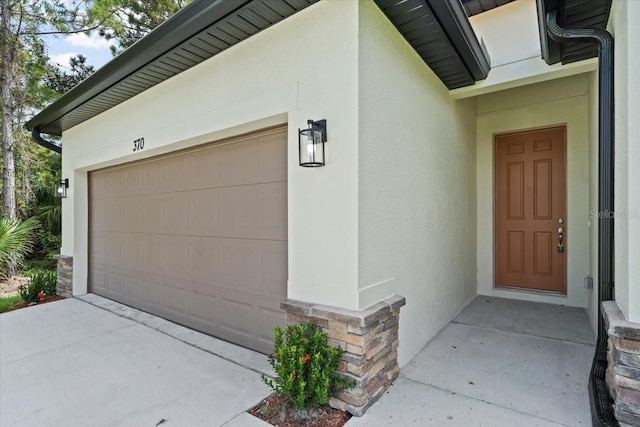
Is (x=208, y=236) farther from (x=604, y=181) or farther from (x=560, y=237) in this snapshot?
(x=560, y=237)

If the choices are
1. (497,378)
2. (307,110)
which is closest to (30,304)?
(307,110)

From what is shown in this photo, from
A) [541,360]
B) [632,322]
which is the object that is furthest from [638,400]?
[541,360]

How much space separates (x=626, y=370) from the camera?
6.13 ft

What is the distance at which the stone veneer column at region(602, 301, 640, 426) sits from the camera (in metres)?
1.84

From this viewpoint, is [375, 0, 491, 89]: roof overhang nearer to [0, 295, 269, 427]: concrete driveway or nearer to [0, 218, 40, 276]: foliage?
[0, 295, 269, 427]: concrete driveway

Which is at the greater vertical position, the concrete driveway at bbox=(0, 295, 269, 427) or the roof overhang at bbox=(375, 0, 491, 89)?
the roof overhang at bbox=(375, 0, 491, 89)

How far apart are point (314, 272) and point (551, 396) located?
6.55 ft

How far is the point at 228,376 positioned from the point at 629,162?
129 inches

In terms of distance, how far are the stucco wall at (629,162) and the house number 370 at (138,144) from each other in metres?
4.75

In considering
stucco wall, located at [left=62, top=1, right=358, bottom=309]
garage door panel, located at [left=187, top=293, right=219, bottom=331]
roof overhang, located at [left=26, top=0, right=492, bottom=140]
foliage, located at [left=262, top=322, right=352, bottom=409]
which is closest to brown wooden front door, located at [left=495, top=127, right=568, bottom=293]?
roof overhang, located at [left=26, top=0, right=492, bottom=140]

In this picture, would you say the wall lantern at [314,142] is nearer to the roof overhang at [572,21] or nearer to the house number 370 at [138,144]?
the roof overhang at [572,21]

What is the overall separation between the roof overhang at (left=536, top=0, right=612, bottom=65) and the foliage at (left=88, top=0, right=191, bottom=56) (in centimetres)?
733

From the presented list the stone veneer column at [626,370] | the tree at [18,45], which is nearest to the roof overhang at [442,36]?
the stone veneer column at [626,370]

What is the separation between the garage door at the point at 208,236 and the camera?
127 inches
